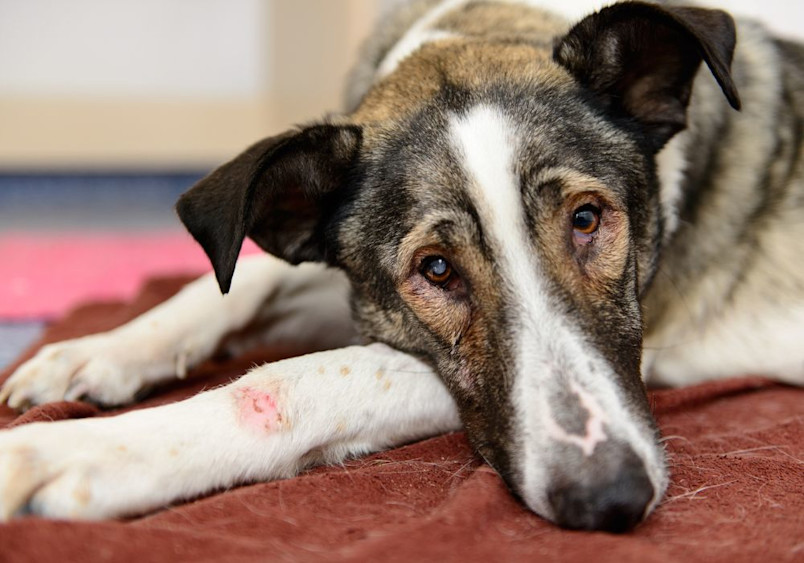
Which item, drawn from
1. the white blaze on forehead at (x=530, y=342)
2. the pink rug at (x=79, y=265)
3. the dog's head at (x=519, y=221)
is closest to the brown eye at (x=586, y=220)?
the dog's head at (x=519, y=221)

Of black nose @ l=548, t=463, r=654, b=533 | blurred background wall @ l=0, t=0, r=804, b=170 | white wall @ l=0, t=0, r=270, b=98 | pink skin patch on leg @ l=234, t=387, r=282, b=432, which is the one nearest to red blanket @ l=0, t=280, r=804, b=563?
black nose @ l=548, t=463, r=654, b=533

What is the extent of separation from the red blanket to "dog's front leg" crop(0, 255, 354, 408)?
13 cm

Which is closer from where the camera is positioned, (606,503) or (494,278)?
(606,503)

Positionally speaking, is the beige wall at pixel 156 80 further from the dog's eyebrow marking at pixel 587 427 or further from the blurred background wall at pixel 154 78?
the dog's eyebrow marking at pixel 587 427

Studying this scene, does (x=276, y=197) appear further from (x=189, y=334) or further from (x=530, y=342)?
(x=530, y=342)

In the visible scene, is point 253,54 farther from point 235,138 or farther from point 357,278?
point 357,278

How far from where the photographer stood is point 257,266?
9.83ft

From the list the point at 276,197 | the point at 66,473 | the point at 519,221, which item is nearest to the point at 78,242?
the point at 276,197

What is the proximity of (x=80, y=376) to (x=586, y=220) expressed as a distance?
1489 millimetres

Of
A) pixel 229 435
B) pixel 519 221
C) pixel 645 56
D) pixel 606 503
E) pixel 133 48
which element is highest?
pixel 645 56

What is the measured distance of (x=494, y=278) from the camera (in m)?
2.05

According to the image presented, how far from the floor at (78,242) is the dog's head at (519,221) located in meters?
1.96

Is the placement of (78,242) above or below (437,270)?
below

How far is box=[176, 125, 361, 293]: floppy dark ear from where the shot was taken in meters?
1.99
